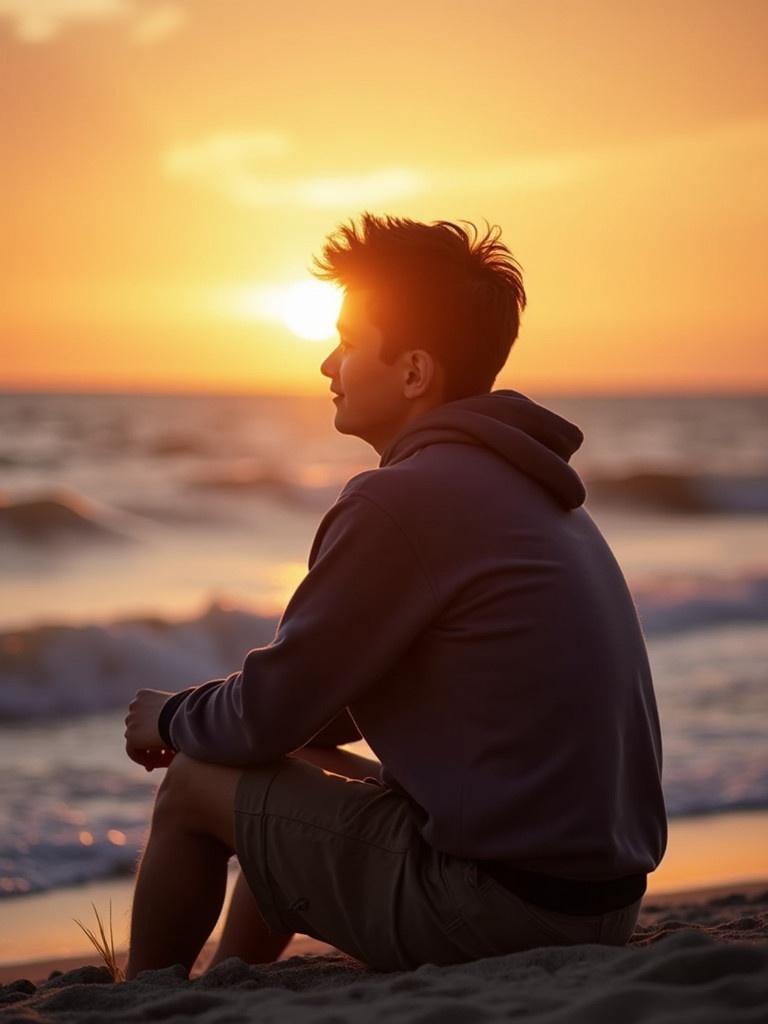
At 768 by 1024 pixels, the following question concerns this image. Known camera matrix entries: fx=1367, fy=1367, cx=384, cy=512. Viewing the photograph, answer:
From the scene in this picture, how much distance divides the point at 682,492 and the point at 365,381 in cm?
2459

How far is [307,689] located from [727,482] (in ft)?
86.4

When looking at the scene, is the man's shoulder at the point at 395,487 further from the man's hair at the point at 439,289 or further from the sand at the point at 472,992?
the sand at the point at 472,992

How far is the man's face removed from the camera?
9.13 ft

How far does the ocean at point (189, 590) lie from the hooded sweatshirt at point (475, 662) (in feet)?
8.77

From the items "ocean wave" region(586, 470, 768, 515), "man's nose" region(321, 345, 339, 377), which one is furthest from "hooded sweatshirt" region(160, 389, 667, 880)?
"ocean wave" region(586, 470, 768, 515)

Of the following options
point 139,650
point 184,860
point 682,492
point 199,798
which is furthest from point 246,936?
point 682,492

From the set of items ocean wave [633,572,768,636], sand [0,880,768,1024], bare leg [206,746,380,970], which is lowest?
sand [0,880,768,1024]

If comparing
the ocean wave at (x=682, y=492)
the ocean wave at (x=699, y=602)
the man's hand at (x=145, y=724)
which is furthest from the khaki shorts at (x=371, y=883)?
the ocean wave at (x=682, y=492)

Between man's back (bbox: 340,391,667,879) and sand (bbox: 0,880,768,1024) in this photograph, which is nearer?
sand (bbox: 0,880,768,1024)

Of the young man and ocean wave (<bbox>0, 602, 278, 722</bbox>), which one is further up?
ocean wave (<bbox>0, 602, 278, 722</bbox>)

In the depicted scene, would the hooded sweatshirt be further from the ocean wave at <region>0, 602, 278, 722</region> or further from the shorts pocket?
the ocean wave at <region>0, 602, 278, 722</region>

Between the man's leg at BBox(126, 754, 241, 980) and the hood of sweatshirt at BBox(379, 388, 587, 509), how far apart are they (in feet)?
2.39

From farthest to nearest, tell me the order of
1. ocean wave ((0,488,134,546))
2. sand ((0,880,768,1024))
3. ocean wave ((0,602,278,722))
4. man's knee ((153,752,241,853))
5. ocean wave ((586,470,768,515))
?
1. ocean wave ((586,470,768,515))
2. ocean wave ((0,488,134,546))
3. ocean wave ((0,602,278,722))
4. man's knee ((153,752,241,853))
5. sand ((0,880,768,1024))

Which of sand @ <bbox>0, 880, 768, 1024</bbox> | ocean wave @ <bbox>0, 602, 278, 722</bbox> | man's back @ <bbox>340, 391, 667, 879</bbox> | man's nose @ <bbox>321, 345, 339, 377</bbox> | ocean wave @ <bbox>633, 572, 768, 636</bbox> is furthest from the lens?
ocean wave @ <bbox>633, 572, 768, 636</bbox>
